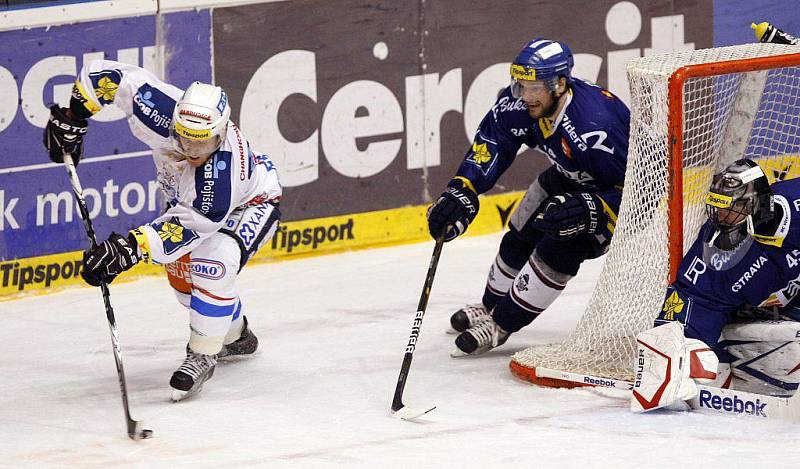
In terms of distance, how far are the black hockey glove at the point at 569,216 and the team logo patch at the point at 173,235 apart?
1.14 meters

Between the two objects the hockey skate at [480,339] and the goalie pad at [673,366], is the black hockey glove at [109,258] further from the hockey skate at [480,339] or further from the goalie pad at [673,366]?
the goalie pad at [673,366]

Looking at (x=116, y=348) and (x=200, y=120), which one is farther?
(x=116, y=348)

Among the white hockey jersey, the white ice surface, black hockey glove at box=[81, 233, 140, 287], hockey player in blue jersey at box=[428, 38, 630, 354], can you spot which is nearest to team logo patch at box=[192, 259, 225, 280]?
the white hockey jersey

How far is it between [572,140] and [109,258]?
1.57 metres

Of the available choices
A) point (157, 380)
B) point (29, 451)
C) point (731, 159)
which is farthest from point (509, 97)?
point (29, 451)

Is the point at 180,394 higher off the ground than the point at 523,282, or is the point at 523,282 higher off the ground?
the point at 523,282

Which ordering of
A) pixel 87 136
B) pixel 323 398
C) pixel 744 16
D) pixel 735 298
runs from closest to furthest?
pixel 735 298
pixel 323 398
pixel 87 136
pixel 744 16

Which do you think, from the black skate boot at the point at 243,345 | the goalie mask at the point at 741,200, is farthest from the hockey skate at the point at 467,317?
the goalie mask at the point at 741,200

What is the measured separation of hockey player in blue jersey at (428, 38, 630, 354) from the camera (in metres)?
4.90

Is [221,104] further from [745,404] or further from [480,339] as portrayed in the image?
[745,404]

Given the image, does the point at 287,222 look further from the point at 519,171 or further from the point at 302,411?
the point at 302,411

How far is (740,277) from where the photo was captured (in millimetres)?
4480

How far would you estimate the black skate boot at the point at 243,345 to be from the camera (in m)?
5.32

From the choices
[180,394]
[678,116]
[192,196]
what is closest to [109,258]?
[192,196]
